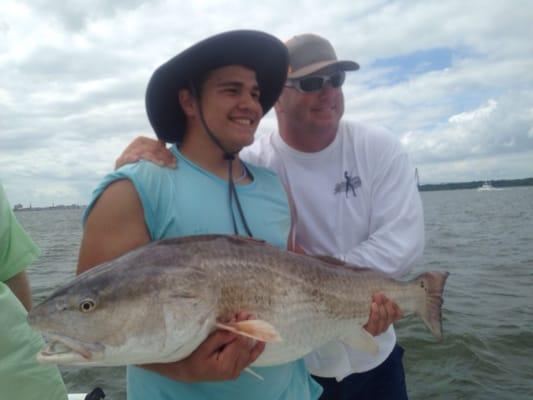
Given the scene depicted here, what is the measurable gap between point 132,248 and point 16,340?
3.91 ft

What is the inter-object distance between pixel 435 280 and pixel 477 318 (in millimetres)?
9476

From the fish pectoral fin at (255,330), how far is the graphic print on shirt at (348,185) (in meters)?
1.82

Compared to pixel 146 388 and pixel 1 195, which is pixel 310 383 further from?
pixel 1 195

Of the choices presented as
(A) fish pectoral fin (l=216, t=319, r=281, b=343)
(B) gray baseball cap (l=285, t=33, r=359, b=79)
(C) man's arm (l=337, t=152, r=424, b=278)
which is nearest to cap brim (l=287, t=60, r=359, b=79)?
(B) gray baseball cap (l=285, t=33, r=359, b=79)

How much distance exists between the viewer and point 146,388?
2.79m

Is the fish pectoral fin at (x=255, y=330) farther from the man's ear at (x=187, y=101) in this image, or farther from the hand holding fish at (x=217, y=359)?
the man's ear at (x=187, y=101)

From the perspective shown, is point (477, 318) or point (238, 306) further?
point (477, 318)

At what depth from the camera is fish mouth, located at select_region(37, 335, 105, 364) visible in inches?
87.5

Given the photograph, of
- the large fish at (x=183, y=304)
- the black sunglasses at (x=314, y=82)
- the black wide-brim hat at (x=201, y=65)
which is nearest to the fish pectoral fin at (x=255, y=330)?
the large fish at (x=183, y=304)

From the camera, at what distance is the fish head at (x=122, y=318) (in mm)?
2277

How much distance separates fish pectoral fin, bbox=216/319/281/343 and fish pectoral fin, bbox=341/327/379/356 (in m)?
1.17

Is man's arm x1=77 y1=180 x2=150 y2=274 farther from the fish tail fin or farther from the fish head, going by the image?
the fish tail fin

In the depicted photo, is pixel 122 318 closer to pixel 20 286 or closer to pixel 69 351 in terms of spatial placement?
pixel 69 351

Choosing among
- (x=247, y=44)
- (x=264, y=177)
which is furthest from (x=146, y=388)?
(x=247, y=44)
